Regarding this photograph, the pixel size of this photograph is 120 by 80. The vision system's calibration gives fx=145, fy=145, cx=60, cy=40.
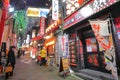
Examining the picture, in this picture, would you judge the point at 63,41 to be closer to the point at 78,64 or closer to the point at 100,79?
the point at 78,64

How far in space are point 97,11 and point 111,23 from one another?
1.11 metres

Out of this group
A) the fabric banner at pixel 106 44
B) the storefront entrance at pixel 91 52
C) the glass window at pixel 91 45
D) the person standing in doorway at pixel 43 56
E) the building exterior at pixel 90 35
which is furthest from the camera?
the person standing in doorway at pixel 43 56

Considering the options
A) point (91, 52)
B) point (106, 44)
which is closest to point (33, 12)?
point (91, 52)

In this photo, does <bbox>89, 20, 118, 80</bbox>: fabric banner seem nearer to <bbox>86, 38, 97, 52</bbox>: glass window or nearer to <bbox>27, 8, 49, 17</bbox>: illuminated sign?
<bbox>86, 38, 97, 52</bbox>: glass window

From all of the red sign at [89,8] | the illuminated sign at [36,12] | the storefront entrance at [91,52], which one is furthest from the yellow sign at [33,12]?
the storefront entrance at [91,52]

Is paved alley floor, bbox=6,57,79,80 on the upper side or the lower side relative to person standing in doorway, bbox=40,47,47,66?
lower

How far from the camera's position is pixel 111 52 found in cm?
677

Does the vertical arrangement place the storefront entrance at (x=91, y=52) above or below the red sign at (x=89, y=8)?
below

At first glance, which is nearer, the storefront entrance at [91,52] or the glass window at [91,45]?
the storefront entrance at [91,52]

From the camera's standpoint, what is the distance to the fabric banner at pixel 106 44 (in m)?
6.77

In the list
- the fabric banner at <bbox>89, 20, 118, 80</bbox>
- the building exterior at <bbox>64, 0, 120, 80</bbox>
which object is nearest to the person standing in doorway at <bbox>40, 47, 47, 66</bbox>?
the building exterior at <bbox>64, 0, 120, 80</bbox>

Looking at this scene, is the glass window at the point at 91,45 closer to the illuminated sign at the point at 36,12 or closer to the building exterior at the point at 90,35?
the building exterior at the point at 90,35

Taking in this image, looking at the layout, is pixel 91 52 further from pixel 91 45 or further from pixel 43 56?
pixel 43 56

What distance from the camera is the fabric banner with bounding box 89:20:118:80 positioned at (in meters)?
6.77
